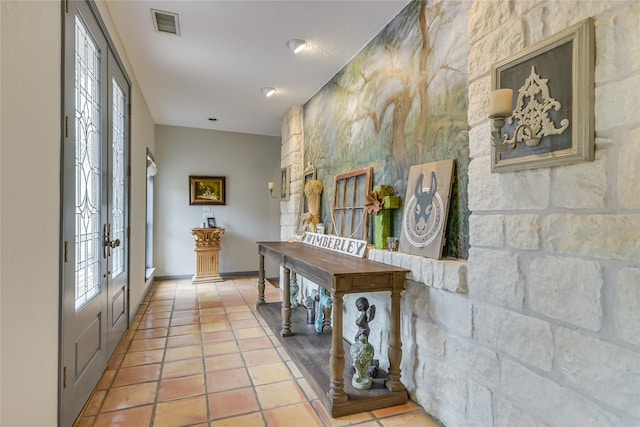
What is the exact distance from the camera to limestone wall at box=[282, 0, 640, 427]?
111 centimetres

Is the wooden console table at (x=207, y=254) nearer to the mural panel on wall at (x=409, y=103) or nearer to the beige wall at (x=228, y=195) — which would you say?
the beige wall at (x=228, y=195)

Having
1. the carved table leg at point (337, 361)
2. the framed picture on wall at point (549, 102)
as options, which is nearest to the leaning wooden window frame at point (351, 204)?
the carved table leg at point (337, 361)

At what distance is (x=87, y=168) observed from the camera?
6.82ft

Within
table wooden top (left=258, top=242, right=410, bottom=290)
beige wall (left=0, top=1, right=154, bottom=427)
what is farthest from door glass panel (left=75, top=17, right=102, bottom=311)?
table wooden top (left=258, top=242, right=410, bottom=290)

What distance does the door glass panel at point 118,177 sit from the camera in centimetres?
282

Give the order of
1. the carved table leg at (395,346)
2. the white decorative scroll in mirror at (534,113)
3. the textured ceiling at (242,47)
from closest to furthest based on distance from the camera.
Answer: the white decorative scroll in mirror at (534,113) < the carved table leg at (395,346) < the textured ceiling at (242,47)

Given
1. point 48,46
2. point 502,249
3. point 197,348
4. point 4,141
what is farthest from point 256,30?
point 197,348

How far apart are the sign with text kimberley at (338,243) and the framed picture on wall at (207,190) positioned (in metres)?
2.82

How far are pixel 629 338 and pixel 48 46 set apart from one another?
2.53 meters

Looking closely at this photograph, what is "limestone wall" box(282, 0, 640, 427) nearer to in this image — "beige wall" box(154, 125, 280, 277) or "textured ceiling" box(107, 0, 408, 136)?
"textured ceiling" box(107, 0, 408, 136)

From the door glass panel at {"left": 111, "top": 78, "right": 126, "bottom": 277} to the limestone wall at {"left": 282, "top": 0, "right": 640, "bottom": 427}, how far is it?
256 cm

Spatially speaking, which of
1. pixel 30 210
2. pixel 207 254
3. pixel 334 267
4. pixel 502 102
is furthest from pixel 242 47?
pixel 207 254

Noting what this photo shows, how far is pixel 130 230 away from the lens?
3383mm

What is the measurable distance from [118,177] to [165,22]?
4.61ft
